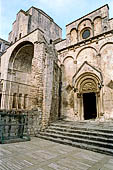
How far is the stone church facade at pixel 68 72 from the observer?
7.68 m

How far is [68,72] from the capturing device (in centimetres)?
1045

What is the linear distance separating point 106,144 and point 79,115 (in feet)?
16.4

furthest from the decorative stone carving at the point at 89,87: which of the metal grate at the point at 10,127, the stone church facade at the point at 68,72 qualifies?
the metal grate at the point at 10,127

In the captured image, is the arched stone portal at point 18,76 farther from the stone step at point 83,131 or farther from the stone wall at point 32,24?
the stone wall at point 32,24


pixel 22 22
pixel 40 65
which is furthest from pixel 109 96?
pixel 22 22

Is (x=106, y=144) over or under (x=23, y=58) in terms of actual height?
under

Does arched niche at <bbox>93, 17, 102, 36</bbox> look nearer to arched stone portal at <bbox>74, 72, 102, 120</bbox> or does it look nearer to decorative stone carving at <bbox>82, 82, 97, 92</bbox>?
arched stone portal at <bbox>74, 72, 102, 120</bbox>

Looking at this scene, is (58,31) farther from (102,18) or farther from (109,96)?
(109,96)

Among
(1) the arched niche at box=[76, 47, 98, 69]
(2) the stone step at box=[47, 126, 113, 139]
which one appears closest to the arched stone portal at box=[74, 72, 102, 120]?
(1) the arched niche at box=[76, 47, 98, 69]

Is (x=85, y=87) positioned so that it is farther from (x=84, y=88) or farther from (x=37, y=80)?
(x=37, y=80)

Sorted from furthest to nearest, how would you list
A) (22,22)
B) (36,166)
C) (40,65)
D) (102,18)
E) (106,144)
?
(22,22) < (102,18) < (40,65) < (106,144) < (36,166)

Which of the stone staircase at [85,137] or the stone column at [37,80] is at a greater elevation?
the stone column at [37,80]

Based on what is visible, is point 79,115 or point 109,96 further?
point 79,115

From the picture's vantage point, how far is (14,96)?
12125 mm
